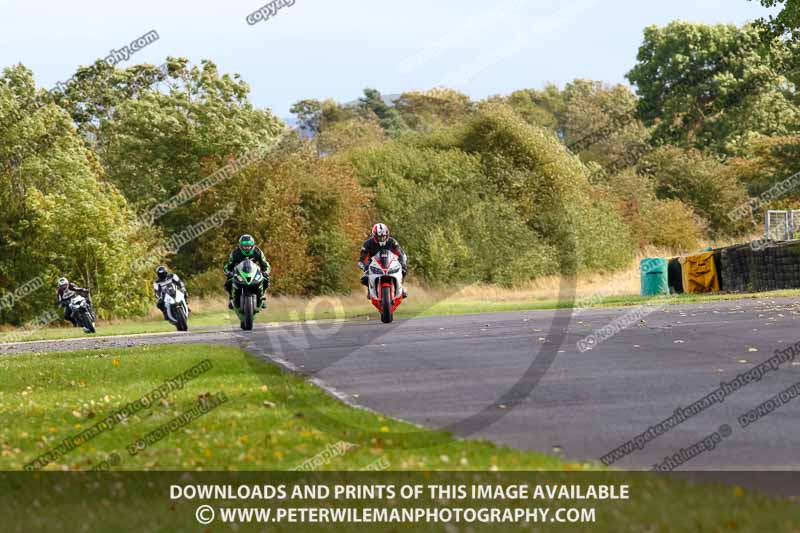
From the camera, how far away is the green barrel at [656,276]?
41.0 meters

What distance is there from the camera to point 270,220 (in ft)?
189

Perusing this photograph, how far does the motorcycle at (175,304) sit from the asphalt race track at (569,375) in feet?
8.07

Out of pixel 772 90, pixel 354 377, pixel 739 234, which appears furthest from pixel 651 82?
pixel 354 377

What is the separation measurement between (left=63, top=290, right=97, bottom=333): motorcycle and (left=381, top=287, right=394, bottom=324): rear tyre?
419 inches

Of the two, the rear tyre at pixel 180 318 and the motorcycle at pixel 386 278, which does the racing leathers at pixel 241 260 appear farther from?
the rear tyre at pixel 180 318

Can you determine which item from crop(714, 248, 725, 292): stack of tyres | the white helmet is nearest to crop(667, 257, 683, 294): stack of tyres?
crop(714, 248, 725, 292): stack of tyres

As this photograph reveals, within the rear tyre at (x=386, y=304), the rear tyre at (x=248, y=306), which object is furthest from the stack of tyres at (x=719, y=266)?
the rear tyre at (x=248, y=306)

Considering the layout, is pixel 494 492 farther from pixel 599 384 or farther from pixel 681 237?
pixel 681 237

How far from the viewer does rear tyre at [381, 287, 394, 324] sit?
88.5ft

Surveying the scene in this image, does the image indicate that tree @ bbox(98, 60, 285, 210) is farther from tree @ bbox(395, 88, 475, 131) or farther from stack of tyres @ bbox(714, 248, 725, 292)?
tree @ bbox(395, 88, 475, 131)

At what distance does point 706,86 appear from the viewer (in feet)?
288

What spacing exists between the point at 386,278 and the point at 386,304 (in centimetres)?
107

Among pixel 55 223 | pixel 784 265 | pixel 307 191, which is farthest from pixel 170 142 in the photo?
pixel 784 265

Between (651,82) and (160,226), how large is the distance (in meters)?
43.5
